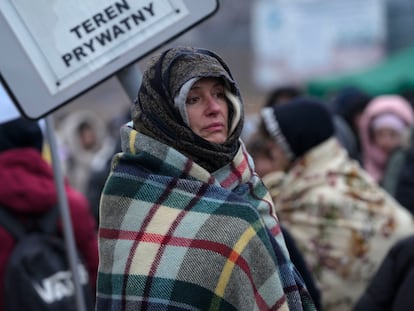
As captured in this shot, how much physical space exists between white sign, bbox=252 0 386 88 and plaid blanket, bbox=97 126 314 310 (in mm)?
21796

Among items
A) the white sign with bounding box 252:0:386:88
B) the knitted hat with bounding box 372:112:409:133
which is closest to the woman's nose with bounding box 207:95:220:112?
the knitted hat with bounding box 372:112:409:133

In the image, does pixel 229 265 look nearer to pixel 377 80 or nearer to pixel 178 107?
pixel 178 107

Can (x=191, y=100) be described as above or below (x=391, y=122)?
above

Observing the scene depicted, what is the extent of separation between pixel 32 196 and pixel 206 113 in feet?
5.83

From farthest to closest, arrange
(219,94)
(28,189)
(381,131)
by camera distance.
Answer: (381,131) → (28,189) → (219,94)

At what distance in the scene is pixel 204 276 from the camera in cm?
300

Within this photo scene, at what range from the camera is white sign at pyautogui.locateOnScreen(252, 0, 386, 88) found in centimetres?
2509

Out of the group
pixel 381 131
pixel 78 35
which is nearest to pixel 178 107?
pixel 78 35

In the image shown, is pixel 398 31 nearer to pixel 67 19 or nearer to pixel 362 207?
pixel 362 207

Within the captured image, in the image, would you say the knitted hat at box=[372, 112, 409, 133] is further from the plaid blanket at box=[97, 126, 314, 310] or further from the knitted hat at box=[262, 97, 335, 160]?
the plaid blanket at box=[97, 126, 314, 310]

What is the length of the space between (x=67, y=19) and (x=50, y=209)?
1.68 meters

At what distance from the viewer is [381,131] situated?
8.77 meters

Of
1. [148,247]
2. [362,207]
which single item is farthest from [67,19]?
[362,207]

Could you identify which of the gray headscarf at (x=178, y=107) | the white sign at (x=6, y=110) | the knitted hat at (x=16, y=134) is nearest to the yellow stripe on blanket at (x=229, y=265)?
the gray headscarf at (x=178, y=107)
